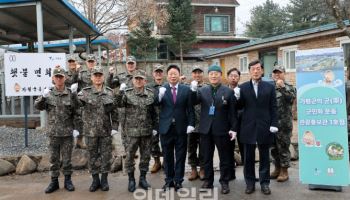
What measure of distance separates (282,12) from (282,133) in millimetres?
37696

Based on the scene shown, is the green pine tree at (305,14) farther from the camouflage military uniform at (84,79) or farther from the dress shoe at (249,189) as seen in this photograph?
the dress shoe at (249,189)

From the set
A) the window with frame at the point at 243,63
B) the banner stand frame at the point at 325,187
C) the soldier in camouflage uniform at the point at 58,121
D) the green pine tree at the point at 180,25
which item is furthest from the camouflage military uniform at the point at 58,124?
the green pine tree at the point at 180,25

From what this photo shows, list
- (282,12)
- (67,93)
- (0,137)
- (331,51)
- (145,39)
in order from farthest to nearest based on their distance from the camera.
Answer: (282,12), (145,39), (0,137), (67,93), (331,51)

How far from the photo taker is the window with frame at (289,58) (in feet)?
55.4

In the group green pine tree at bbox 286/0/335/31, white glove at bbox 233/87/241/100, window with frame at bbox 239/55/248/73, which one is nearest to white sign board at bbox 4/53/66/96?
white glove at bbox 233/87/241/100

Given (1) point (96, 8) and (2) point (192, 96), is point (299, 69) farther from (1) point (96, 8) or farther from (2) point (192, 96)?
(1) point (96, 8)

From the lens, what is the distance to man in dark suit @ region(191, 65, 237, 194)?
18.5ft

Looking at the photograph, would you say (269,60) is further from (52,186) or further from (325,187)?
(52,186)

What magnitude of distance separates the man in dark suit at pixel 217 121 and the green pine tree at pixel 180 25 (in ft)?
67.2

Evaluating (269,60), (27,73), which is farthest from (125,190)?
(269,60)

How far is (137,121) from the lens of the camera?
577 centimetres

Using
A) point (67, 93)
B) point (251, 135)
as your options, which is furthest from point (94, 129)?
point (251, 135)

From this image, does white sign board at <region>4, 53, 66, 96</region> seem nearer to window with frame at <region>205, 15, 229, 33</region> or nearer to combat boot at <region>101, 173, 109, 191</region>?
combat boot at <region>101, 173, 109, 191</region>

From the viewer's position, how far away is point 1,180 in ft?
22.5
